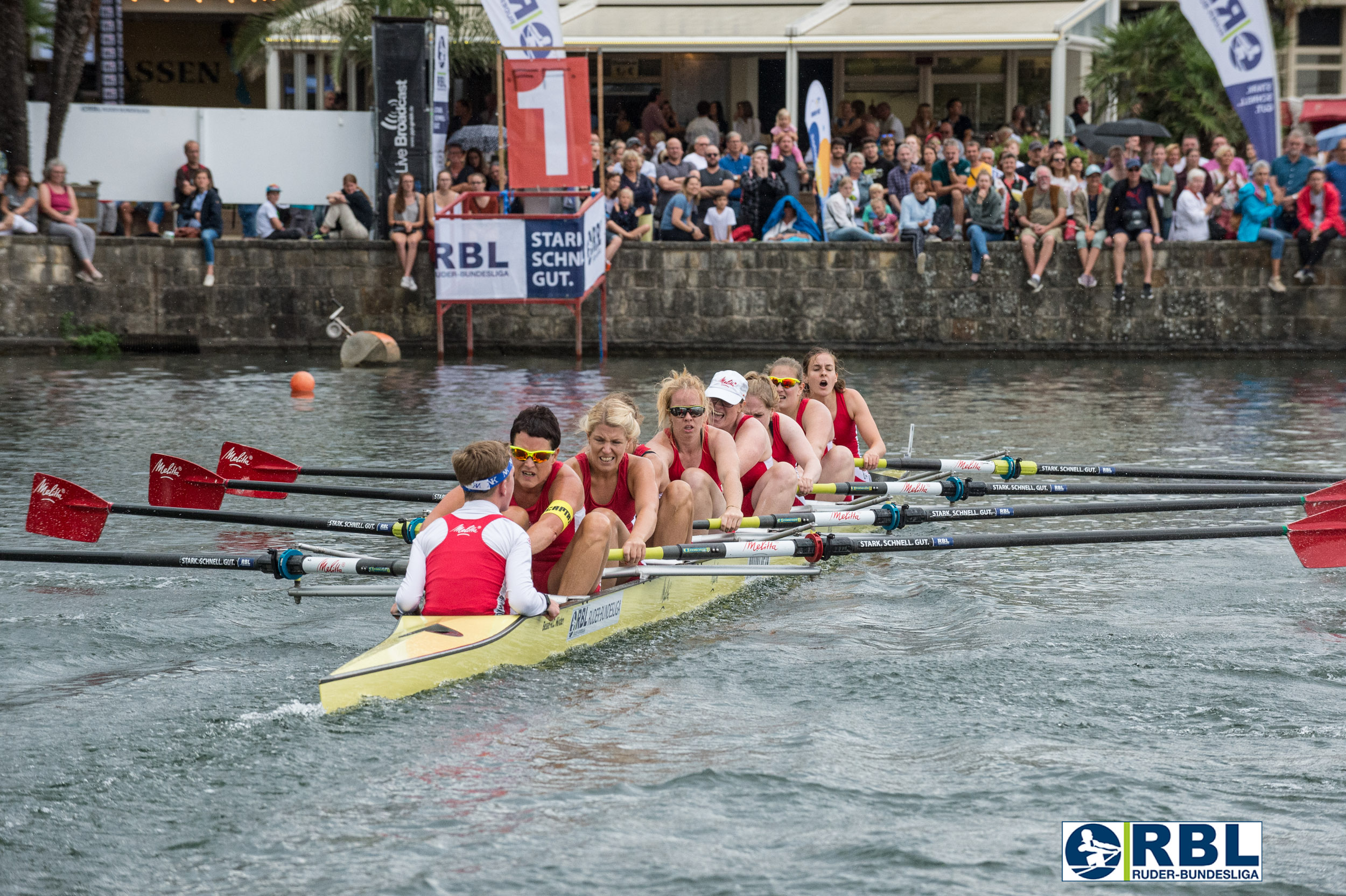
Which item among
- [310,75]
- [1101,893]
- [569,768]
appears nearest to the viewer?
[1101,893]

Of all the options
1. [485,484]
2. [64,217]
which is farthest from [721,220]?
[485,484]

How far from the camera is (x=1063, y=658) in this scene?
7.15 m

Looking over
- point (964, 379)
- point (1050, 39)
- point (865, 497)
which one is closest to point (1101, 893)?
point (865, 497)

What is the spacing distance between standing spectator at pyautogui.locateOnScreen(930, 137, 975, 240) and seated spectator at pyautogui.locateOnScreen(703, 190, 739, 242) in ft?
8.87

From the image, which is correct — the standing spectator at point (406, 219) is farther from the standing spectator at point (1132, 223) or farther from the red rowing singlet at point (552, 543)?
the red rowing singlet at point (552, 543)

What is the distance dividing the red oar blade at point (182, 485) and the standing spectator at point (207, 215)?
11.0 metres

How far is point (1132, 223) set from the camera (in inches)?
794

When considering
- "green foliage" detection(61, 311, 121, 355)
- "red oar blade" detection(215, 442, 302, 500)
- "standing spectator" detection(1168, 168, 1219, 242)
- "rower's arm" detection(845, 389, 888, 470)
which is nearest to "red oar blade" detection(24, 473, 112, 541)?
"red oar blade" detection(215, 442, 302, 500)

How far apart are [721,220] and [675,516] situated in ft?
43.6

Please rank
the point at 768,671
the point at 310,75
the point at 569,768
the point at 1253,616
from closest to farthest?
the point at 569,768, the point at 768,671, the point at 1253,616, the point at 310,75

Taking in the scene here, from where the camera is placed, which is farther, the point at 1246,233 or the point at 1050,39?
the point at 1050,39

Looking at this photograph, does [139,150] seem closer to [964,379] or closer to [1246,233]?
[964,379]

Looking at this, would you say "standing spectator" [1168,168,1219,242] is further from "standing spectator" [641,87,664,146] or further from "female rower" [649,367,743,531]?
"female rower" [649,367,743,531]

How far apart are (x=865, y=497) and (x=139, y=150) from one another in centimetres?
1432
